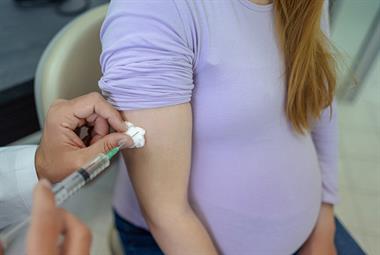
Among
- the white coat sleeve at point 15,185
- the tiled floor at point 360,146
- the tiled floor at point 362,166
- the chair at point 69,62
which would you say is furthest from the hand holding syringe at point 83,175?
the tiled floor at point 362,166

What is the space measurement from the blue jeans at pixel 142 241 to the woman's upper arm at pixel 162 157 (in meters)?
0.26

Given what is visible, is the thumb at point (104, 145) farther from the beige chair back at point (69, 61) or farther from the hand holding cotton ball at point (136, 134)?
the beige chair back at point (69, 61)

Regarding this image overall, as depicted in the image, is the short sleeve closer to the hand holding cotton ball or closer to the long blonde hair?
the hand holding cotton ball

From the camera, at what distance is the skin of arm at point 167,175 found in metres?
0.45

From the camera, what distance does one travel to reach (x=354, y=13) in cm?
175

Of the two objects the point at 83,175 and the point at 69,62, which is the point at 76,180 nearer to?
the point at 83,175

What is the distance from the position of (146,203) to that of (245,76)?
0.26m

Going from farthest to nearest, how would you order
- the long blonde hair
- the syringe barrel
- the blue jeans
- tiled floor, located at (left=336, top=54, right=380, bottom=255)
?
tiled floor, located at (left=336, top=54, right=380, bottom=255), the blue jeans, the long blonde hair, the syringe barrel

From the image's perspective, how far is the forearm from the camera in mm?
539

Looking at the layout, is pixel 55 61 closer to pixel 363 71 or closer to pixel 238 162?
pixel 238 162

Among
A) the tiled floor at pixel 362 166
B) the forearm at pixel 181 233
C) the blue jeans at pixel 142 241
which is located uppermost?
the forearm at pixel 181 233

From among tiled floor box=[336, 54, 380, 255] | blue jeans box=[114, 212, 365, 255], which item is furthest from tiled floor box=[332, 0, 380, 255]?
blue jeans box=[114, 212, 365, 255]

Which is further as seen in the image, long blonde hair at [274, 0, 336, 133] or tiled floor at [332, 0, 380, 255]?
tiled floor at [332, 0, 380, 255]

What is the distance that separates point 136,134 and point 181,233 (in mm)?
213
